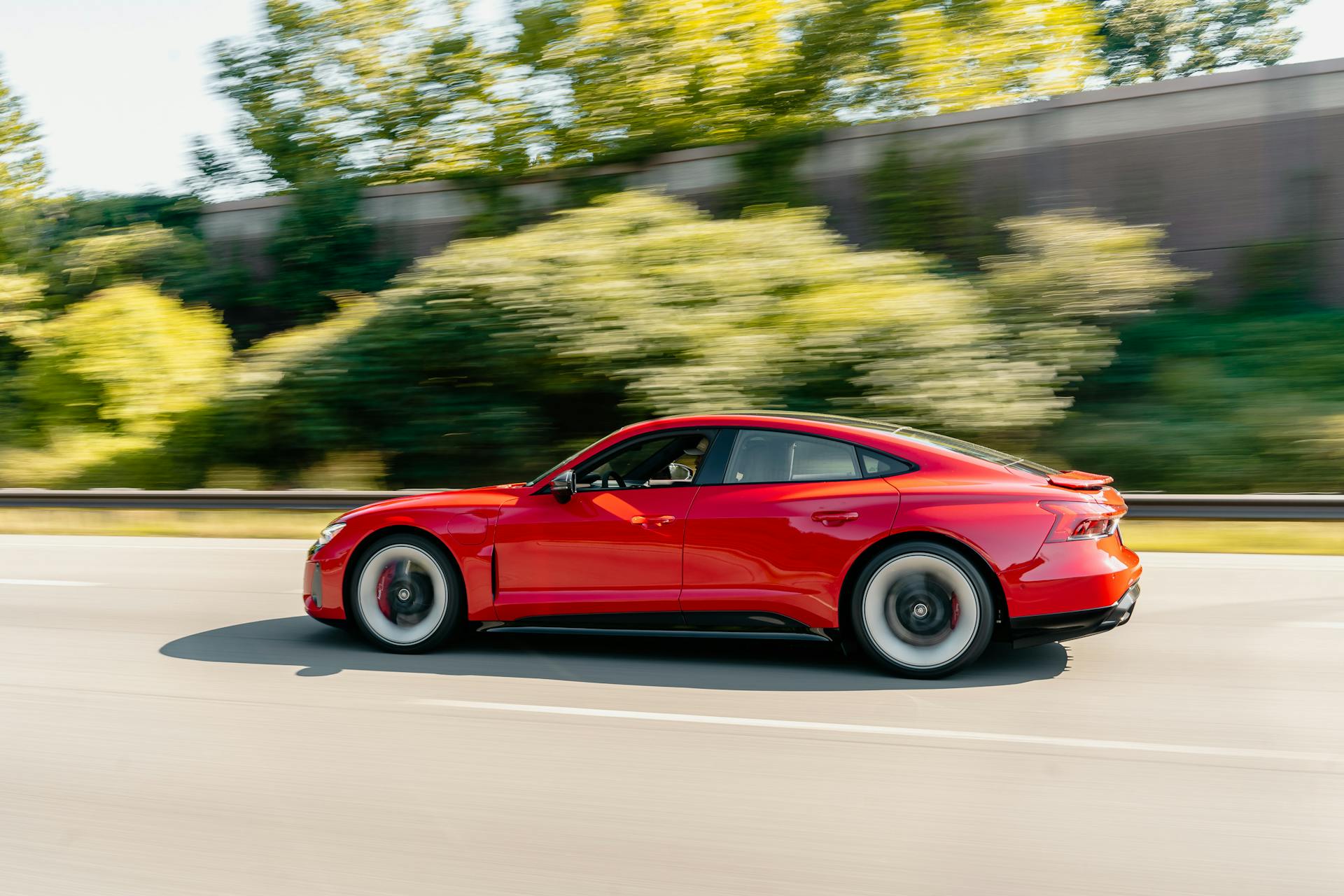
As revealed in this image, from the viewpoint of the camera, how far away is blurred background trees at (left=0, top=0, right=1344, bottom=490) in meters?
13.5

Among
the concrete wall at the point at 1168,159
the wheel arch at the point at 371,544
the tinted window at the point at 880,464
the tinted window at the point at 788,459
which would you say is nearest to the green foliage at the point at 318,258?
the concrete wall at the point at 1168,159

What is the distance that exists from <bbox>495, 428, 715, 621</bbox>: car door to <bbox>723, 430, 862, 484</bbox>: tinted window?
23 centimetres

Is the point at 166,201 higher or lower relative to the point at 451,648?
higher

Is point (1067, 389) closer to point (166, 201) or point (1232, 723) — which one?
point (1232, 723)

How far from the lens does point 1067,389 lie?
48.4ft

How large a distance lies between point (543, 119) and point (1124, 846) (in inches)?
754

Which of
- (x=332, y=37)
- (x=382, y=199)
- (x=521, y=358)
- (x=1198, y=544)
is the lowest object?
(x=1198, y=544)

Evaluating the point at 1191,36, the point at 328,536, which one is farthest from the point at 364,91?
the point at 1191,36

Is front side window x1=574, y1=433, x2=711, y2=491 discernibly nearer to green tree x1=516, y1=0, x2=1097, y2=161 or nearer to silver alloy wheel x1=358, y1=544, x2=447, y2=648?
silver alloy wheel x1=358, y1=544, x2=447, y2=648

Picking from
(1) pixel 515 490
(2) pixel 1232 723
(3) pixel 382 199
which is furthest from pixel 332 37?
(2) pixel 1232 723

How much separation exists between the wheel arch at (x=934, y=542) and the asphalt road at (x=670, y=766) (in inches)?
12.7

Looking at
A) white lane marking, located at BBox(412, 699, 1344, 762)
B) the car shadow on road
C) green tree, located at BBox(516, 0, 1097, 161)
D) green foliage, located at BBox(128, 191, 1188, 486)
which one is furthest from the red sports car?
green tree, located at BBox(516, 0, 1097, 161)

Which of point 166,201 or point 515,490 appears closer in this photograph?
point 515,490

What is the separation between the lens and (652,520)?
6043mm
